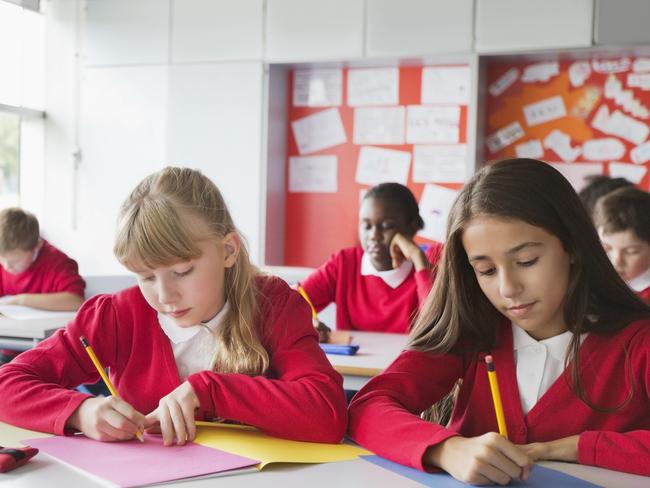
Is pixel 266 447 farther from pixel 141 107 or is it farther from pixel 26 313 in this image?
pixel 141 107

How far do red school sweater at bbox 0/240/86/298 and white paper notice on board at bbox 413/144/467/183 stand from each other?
2.21 meters

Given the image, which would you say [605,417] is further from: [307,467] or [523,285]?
[307,467]

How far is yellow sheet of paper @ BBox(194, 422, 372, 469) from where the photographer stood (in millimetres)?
1268

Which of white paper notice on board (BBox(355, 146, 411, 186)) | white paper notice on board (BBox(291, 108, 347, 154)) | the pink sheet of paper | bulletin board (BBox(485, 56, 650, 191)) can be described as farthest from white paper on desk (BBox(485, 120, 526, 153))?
the pink sheet of paper

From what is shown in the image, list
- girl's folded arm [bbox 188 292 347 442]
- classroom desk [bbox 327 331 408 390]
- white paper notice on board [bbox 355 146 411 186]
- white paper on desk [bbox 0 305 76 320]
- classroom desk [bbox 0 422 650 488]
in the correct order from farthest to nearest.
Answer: white paper notice on board [bbox 355 146 411 186], white paper on desk [bbox 0 305 76 320], classroom desk [bbox 327 331 408 390], girl's folded arm [bbox 188 292 347 442], classroom desk [bbox 0 422 650 488]

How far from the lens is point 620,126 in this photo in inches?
181

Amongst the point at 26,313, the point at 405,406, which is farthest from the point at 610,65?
the point at 405,406

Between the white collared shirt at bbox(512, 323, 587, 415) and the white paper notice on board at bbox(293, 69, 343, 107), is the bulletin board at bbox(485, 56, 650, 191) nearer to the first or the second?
the white paper notice on board at bbox(293, 69, 343, 107)

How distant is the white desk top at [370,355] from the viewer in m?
2.26

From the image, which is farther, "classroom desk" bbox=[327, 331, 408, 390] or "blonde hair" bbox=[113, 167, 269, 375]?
"classroom desk" bbox=[327, 331, 408, 390]

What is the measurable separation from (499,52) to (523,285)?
11.3 ft

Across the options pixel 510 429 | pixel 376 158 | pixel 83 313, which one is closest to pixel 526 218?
pixel 510 429

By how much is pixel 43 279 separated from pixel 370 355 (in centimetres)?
180

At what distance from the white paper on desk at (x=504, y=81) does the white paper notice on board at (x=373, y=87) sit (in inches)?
23.4
